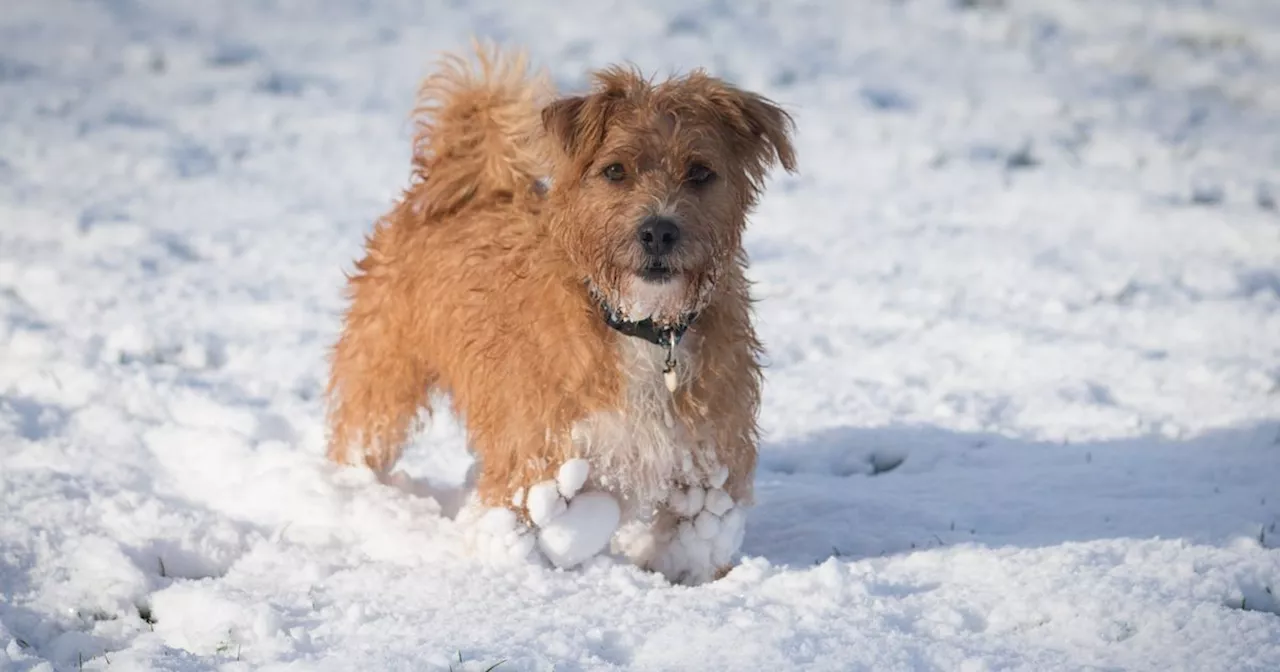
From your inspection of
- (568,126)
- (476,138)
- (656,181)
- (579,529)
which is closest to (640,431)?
(579,529)

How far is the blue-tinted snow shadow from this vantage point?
15.4ft

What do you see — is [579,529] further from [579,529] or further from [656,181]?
[656,181]

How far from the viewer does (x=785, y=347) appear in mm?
6938

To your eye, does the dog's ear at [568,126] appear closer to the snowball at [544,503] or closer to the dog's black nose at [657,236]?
the dog's black nose at [657,236]

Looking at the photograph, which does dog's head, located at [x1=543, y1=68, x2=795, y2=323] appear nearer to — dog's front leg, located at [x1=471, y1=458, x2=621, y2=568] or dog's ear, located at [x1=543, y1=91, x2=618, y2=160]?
dog's ear, located at [x1=543, y1=91, x2=618, y2=160]

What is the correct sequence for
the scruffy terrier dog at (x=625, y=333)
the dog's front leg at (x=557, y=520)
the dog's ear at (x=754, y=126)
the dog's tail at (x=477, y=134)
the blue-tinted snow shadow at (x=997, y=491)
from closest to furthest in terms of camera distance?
1. the scruffy terrier dog at (x=625, y=333)
2. the dog's front leg at (x=557, y=520)
3. the dog's ear at (x=754, y=126)
4. the blue-tinted snow shadow at (x=997, y=491)
5. the dog's tail at (x=477, y=134)

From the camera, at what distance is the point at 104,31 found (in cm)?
1291

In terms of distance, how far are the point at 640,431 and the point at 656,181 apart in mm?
762

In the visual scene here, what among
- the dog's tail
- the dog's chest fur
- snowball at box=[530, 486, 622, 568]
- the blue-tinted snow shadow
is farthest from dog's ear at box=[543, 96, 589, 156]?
the blue-tinted snow shadow

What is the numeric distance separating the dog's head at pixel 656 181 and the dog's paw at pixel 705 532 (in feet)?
2.04

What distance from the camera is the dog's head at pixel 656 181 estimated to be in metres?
3.99

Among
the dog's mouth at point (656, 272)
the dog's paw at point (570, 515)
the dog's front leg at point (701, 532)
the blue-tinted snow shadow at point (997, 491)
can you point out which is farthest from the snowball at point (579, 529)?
the dog's mouth at point (656, 272)

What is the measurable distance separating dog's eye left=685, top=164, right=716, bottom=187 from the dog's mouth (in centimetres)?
34

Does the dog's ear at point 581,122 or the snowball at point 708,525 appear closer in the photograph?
the dog's ear at point 581,122
